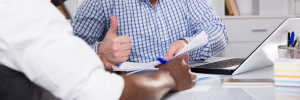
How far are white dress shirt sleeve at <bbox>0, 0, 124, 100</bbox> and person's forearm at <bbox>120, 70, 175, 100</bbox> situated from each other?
0.05 metres

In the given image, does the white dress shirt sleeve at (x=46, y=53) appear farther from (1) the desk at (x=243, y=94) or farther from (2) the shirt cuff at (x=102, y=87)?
(1) the desk at (x=243, y=94)

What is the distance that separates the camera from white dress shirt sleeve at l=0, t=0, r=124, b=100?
1.11 ft

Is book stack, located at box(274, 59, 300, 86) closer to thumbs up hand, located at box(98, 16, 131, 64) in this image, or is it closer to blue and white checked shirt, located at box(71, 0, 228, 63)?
thumbs up hand, located at box(98, 16, 131, 64)

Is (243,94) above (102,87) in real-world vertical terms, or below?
below

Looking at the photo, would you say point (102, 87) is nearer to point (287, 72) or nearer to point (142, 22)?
point (287, 72)

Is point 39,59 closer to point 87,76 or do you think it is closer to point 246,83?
point 87,76

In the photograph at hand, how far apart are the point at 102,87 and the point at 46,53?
Result: 0.10 m

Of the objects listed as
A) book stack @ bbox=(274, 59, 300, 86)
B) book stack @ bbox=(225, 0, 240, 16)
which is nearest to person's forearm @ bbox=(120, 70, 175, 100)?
book stack @ bbox=(274, 59, 300, 86)

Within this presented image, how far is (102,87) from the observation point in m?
0.37

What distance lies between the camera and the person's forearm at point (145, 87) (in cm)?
41

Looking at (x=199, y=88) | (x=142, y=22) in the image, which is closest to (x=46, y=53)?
(x=199, y=88)

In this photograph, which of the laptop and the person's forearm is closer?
the person's forearm

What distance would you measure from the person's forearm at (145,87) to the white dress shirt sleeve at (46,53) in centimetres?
5

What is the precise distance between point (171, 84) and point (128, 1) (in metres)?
0.87
